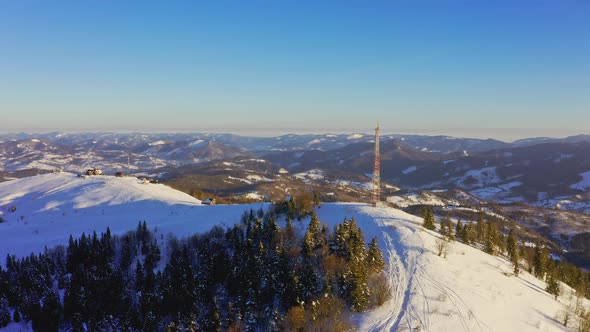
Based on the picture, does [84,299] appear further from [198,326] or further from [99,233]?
[99,233]

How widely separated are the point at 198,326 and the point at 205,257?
58.3 ft

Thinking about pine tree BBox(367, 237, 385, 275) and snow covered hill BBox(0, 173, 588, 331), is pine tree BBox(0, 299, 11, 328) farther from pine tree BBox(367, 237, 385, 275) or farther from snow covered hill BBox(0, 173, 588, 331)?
pine tree BBox(367, 237, 385, 275)

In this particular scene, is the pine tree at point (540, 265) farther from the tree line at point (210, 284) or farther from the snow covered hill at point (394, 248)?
the tree line at point (210, 284)

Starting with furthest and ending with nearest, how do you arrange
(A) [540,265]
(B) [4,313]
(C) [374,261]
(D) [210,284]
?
(A) [540,265]
(B) [4,313]
(D) [210,284]
(C) [374,261]

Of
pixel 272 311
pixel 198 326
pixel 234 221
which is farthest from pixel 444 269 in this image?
pixel 234 221

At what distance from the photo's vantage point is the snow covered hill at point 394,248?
52.2 metres

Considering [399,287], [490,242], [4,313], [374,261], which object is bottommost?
[4,313]

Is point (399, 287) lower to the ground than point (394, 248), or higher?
lower

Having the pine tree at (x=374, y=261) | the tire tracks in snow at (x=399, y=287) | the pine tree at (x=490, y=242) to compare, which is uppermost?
the pine tree at (x=374, y=261)

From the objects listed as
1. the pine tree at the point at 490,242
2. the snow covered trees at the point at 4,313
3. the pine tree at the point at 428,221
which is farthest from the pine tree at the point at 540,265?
the snow covered trees at the point at 4,313

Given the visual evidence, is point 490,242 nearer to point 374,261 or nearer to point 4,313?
point 374,261

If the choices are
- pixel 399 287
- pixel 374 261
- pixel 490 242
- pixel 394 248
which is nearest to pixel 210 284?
pixel 374 261

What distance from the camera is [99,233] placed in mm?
98250

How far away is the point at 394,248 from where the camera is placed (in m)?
71.9
